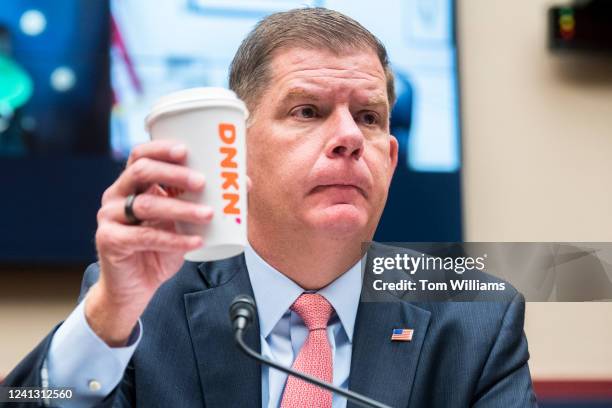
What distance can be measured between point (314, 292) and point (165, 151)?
67 cm

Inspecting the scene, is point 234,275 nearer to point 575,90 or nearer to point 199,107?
point 199,107

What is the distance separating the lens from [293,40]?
5.15 feet

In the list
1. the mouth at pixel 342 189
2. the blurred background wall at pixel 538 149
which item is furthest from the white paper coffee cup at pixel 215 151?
the blurred background wall at pixel 538 149

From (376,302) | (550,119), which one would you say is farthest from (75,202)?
(550,119)

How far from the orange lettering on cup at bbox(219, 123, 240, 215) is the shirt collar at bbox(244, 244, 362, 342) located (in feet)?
1.94

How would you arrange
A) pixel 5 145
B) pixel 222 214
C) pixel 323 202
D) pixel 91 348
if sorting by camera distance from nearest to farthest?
1. pixel 222 214
2. pixel 91 348
3. pixel 323 202
4. pixel 5 145

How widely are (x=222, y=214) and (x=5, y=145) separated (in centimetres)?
181

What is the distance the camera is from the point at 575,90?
9.37ft

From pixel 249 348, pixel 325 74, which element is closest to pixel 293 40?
pixel 325 74

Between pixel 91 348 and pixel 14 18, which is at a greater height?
pixel 14 18

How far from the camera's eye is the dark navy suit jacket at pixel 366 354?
142 centimetres

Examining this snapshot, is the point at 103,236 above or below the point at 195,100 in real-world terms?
below

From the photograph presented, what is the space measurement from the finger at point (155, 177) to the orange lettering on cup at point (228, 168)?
0.10 feet

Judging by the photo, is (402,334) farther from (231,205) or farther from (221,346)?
(231,205)
